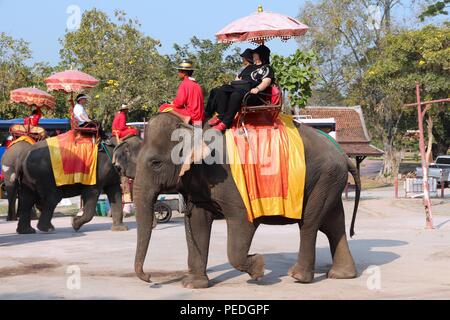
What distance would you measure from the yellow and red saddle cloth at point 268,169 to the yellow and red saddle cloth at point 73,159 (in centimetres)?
696

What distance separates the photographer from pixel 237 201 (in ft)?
31.7

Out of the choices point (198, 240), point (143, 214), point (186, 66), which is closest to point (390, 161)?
point (186, 66)

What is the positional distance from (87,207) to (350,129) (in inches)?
949

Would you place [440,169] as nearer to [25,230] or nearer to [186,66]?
[25,230]

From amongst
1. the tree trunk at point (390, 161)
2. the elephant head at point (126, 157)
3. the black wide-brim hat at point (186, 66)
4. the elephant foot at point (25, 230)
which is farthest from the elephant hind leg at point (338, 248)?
the tree trunk at point (390, 161)

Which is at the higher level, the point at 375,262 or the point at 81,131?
the point at 81,131

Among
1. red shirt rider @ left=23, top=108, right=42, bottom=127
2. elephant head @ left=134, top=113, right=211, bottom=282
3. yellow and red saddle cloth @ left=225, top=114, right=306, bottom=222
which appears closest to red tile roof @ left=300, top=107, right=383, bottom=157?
red shirt rider @ left=23, top=108, right=42, bottom=127

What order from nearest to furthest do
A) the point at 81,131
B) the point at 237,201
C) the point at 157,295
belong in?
1. the point at 157,295
2. the point at 237,201
3. the point at 81,131

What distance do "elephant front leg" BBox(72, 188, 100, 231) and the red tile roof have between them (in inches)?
772

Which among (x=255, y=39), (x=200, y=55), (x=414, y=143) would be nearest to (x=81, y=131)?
(x=255, y=39)

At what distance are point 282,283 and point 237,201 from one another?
1243 mm

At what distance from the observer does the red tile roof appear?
116 feet

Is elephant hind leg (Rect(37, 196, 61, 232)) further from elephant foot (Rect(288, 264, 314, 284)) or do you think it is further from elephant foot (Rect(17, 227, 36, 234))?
elephant foot (Rect(288, 264, 314, 284))
